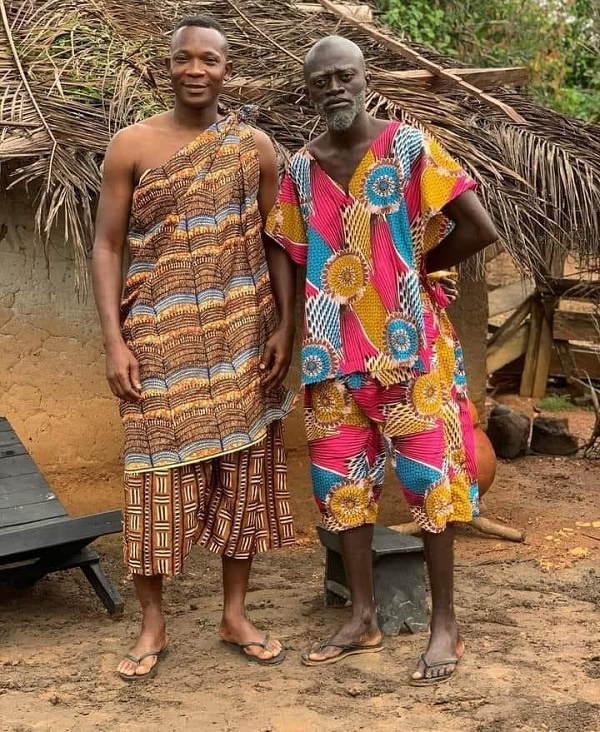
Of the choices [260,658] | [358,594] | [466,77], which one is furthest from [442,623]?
[466,77]

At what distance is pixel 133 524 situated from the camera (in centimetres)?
321

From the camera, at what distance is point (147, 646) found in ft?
10.9

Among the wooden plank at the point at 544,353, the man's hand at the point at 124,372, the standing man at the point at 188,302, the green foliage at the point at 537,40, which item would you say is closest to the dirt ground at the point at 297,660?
the standing man at the point at 188,302

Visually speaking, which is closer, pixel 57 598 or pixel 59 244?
pixel 57 598

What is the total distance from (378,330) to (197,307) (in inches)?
21.7

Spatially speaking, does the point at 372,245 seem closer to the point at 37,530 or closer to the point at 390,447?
the point at 390,447

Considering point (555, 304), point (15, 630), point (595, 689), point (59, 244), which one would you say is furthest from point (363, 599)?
point (555, 304)

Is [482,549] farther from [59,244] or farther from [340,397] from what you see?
[59,244]

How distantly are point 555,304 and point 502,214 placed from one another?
4.45 metres

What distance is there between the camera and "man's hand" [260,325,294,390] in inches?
127

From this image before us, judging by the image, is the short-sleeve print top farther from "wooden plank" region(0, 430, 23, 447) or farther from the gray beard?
"wooden plank" region(0, 430, 23, 447)

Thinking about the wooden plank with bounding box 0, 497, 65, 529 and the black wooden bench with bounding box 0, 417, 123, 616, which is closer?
the black wooden bench with bounding box 0, 417, 123, 616

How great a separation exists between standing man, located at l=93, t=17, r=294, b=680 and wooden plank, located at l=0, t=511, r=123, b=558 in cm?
55

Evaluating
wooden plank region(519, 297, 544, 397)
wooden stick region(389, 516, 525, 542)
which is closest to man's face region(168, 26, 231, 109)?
wooden stick region(389, 516, 525, 542)
